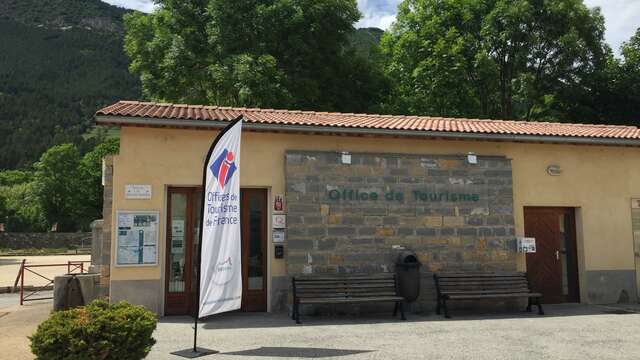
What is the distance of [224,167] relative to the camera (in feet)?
23.5

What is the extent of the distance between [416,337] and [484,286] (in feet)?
9.64

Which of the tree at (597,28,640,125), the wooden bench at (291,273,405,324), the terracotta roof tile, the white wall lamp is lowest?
the wooden bench at (291,273,405,324)

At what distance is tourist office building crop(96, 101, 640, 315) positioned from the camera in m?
9.57

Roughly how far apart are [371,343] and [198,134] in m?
4.87

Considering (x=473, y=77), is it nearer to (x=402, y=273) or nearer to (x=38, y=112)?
(x=402, y=273)

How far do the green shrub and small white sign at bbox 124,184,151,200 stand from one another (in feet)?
13.4

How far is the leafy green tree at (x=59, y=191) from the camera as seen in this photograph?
56.8m

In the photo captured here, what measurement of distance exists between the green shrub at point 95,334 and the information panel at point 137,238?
386cm

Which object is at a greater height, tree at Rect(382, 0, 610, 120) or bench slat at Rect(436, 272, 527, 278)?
tree at Rect(382, 0, 610, 120)

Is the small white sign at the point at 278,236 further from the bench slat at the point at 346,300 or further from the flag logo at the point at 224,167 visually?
the flag logo at the point at 224,167

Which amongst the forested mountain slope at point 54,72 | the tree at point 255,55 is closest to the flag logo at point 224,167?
the tree at point 255,55

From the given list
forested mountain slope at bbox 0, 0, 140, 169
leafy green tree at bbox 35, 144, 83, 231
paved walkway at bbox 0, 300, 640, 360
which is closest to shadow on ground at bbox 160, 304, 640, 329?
paved walkway at bbox 0, 300, 640, 360

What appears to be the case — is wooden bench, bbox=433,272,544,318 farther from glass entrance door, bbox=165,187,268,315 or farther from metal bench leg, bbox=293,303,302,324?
glass entrance door, bbox=165,187,268,315

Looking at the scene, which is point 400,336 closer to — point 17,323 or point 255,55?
point 17,323
